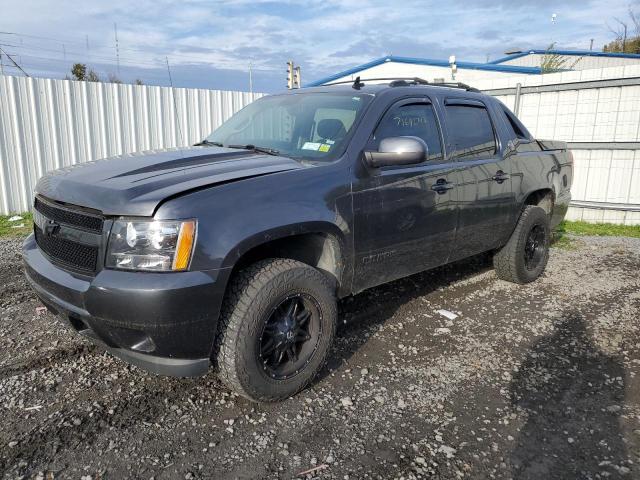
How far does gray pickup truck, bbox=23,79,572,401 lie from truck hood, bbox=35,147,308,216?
0.01 m

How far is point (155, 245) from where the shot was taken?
2.44 meters

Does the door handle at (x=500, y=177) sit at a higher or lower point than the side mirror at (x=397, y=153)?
lower

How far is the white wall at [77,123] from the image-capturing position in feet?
26.9

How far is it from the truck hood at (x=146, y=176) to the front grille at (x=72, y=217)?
0.06 meters

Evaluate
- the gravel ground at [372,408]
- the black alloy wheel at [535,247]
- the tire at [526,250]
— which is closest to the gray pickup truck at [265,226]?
the gravel ground at [372,408]

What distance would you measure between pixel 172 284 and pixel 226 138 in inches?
79.3

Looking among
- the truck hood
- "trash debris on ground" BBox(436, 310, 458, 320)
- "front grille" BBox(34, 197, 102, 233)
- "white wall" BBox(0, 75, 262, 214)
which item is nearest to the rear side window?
"trash debris on ground" BBox(436, 310, 458, 320)

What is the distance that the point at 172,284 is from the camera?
2398 mm

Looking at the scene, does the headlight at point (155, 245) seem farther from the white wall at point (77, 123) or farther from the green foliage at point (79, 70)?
the green foliage at point (79, 70)

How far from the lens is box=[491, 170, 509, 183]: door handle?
14.6 feet

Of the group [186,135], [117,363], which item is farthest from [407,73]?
[117,363]

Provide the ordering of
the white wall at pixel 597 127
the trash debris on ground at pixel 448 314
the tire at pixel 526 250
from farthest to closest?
the white wall at pixel 597 127 → the tire at pixel 526 250 → the trash debris on ground at pixel 448 314

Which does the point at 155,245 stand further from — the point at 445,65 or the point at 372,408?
the point at 445,65

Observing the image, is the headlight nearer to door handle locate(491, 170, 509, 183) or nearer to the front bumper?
the front bumper
